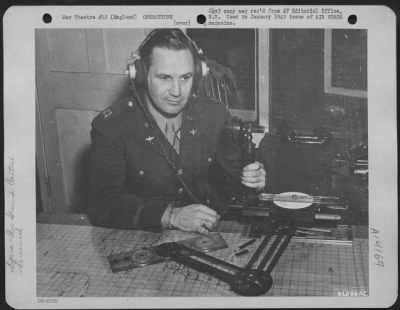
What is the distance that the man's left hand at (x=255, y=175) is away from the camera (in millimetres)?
1122

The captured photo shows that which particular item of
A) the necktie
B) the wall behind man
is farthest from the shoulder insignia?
the wall behind man

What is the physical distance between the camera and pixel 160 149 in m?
1.13

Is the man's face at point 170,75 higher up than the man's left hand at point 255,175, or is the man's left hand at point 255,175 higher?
the man's face at point 170,75

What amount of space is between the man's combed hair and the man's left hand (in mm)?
284

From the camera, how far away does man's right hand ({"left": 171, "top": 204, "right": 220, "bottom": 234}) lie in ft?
3.67

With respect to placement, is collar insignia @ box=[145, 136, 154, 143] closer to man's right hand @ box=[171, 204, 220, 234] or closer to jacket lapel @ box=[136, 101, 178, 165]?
jacket lapel @ box=[136, 101, 178, 165]

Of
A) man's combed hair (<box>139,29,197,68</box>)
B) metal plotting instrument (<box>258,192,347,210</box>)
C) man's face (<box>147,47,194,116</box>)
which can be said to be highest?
man's combed hair (<box>139,29,197,68</box>)

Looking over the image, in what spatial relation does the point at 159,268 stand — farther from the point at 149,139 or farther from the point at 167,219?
the point at 149,139

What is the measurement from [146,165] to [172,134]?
0.30ft

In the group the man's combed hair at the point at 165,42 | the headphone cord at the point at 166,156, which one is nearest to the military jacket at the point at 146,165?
the headphone cord at the point at 166,156

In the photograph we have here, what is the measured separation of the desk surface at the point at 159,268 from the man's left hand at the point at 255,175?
102 millimetres

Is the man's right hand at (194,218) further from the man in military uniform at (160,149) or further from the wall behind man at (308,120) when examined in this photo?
the wall behind man at (308,120)

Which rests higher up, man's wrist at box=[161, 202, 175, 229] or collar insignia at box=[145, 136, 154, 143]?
collar insignia at box=[145, 136, 154, 143]

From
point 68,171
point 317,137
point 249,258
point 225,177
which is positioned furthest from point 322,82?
point 68,171
